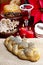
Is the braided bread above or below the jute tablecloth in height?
above

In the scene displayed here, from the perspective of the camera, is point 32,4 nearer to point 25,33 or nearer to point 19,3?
point 19,3

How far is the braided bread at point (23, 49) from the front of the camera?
96 cm

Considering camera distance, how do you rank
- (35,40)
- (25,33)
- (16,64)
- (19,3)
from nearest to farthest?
(16,64), (35,40), (25,33), (19,3)

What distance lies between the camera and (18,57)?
3.26ft

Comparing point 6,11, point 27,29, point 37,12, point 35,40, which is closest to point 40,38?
point 35,40

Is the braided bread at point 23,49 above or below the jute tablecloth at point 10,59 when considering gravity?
above

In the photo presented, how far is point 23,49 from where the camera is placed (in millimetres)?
996

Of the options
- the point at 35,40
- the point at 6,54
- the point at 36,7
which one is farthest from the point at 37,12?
the point at 6,54

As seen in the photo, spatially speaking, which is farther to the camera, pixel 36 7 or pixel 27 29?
pixel 36 7

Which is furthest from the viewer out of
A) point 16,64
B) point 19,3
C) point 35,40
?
point 19,3

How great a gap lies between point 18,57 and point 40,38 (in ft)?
0.55

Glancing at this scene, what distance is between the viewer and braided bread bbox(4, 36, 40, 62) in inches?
37.8

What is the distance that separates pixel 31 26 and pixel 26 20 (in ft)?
0.15

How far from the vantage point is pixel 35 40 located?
1091 millimetres
